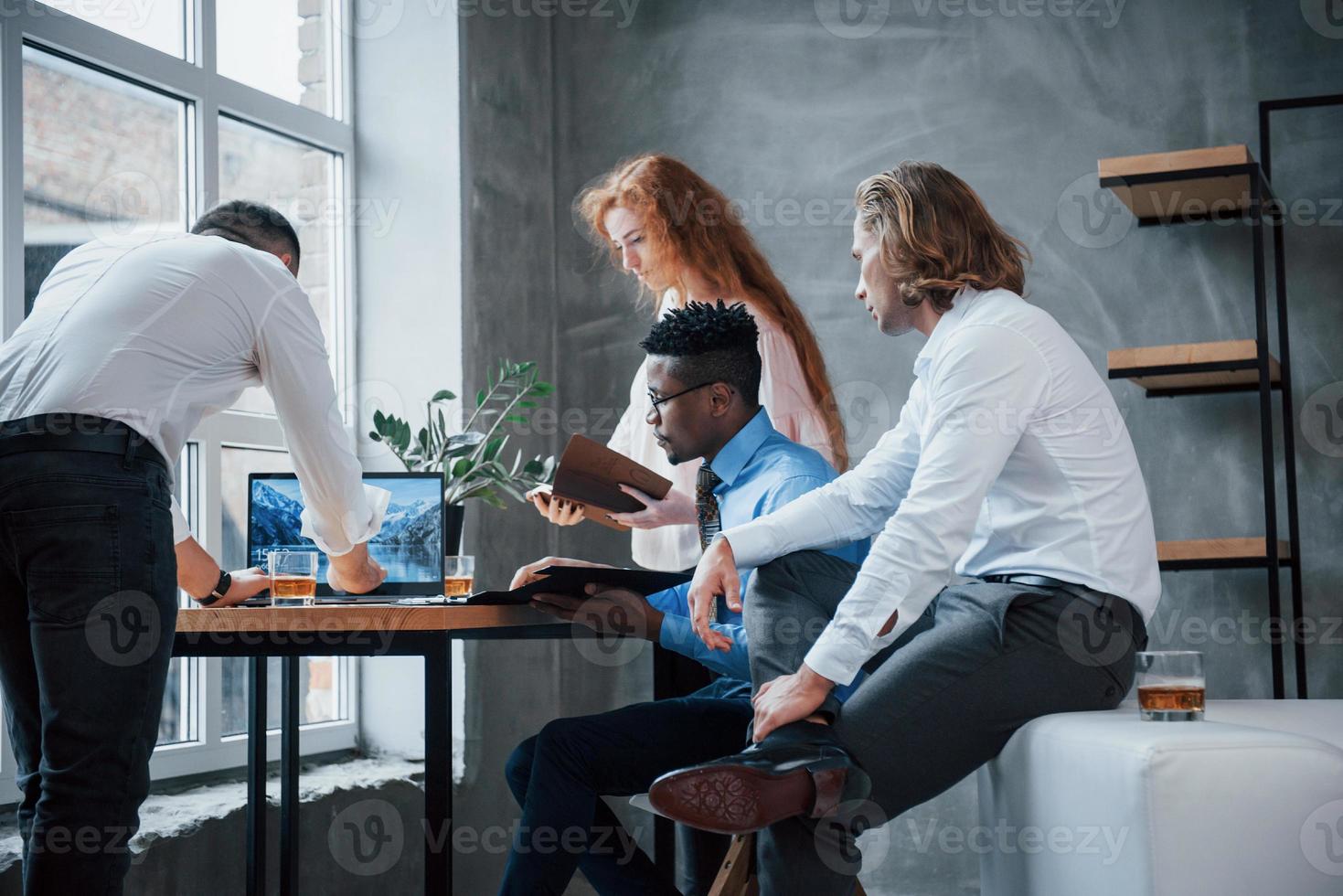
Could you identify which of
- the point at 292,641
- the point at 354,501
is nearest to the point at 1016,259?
the point at 354,501

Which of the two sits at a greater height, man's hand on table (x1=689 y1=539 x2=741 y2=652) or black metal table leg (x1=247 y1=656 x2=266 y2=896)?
man's hand on table (x1=689 y1=539 x2=741 y2=652)

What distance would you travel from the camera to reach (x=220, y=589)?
2.16 metres

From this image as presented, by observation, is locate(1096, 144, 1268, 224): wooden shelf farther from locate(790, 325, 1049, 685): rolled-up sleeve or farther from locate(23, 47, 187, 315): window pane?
locate(23, 47, 187, 315): window pane

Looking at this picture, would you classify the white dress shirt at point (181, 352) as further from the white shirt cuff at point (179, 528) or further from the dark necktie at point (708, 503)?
the dark necktie at point (708, 503)

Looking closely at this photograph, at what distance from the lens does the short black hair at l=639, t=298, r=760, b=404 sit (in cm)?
212

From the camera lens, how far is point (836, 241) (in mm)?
3738

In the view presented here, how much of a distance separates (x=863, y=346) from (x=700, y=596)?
203 centimetres

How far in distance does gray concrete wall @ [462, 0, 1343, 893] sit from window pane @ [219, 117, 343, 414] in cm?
39

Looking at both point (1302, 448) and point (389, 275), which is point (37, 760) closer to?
point (389, 275)

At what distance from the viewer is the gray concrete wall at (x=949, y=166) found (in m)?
3.25

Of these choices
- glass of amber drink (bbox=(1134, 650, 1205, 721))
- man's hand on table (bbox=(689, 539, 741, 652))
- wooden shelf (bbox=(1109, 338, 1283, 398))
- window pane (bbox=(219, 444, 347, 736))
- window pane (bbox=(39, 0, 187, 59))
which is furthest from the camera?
window pane (bbox=(219, 444, 347, 736))
